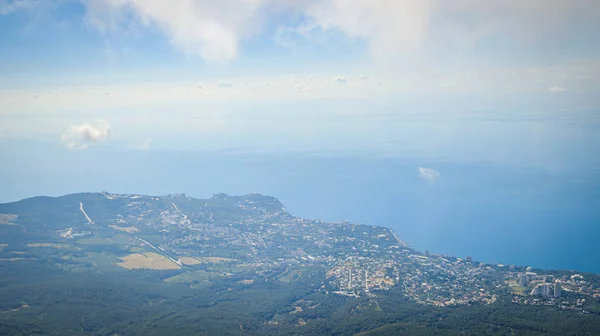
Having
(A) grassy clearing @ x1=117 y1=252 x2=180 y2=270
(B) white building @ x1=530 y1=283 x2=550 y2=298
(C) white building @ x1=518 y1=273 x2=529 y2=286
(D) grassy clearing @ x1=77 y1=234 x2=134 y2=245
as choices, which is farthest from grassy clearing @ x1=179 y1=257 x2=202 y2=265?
(B) white building @ x1=530 y1=283 x2=550 y2=298

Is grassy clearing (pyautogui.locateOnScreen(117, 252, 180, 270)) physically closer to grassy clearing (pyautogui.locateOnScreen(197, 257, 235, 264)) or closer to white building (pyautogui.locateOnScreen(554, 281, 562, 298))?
grassy clearing (pyautogui.locateOnScreen(197, 257, 235, 264))

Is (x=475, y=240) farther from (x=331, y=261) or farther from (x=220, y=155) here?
(x=220, y=155)

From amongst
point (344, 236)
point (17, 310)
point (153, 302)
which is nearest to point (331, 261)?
point (344, 236)

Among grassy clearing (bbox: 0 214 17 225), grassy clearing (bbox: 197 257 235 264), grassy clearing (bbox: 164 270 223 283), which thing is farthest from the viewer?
grassy clearing (bbox: 0 214 17 225)

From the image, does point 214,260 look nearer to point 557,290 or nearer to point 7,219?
point 7,219

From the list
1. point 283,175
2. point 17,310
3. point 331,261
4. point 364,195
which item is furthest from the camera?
point 283,175

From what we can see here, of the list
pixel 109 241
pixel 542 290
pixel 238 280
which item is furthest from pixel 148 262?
pixel 542 290

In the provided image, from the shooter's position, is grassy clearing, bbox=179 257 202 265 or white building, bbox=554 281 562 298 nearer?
white building, bbox=554 281 562 298
